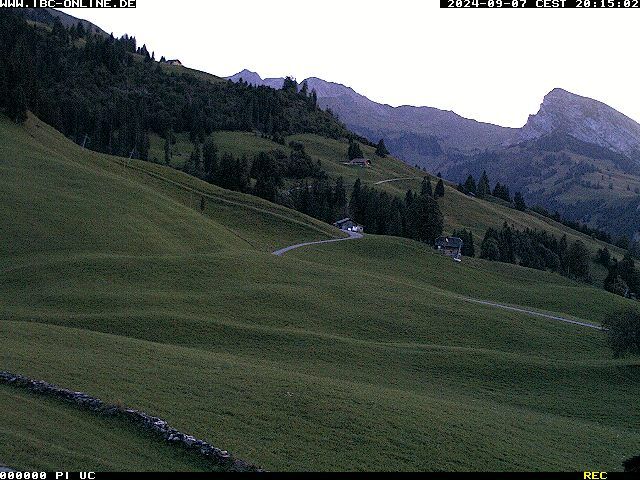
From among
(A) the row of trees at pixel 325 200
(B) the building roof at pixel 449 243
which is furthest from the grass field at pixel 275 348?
(A) the row of trees at pixel 325 200

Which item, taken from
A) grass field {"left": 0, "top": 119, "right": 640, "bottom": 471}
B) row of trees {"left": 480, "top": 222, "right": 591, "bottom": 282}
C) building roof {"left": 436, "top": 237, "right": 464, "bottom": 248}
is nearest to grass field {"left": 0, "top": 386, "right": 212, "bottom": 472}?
grass field {"left": 0, "top": 119, "right": 640, "bottom": 471}

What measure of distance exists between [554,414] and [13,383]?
33.5 m

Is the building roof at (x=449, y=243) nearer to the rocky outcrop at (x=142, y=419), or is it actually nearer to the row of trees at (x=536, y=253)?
the row of trees at (x=536, y=253)

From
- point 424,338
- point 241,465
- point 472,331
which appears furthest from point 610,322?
point 241,465

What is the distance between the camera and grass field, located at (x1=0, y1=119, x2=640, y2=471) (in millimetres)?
26734

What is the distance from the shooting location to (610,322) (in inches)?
2243

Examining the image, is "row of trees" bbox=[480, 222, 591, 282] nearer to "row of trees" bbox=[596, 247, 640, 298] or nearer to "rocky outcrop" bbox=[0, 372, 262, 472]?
"row of trees" bbox=[596, 247, 640, 298]

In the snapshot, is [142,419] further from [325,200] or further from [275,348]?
[325,200]

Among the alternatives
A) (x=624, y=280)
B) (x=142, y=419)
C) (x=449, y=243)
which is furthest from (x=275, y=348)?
(x=624, y=280)

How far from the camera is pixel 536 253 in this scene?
185625 millimetres

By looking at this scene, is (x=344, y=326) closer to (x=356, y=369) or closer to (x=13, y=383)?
(x=356, y=369)

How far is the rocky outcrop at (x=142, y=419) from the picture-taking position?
71.6 feet

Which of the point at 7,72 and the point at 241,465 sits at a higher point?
the point at 7,72

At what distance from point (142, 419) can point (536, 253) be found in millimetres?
178568
